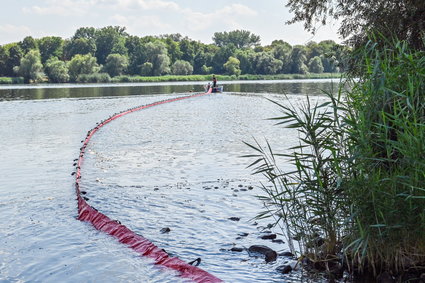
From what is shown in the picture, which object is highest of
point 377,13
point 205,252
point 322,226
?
point 377,13

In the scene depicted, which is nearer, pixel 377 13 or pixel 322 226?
pixel 322 226

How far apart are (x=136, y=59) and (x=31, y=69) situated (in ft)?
124

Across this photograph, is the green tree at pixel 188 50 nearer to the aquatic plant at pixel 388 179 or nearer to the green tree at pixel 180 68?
the green tree at pixel 180 68

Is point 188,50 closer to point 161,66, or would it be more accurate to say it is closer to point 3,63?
point 161,66

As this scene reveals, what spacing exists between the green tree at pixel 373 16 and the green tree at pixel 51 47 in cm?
17435

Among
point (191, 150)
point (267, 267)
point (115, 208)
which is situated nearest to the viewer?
point (267, 267)

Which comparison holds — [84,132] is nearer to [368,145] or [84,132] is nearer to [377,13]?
[377,13]

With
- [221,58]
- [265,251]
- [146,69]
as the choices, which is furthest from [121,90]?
[221,58]

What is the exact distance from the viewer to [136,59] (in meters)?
162

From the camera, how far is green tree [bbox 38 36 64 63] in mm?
181625

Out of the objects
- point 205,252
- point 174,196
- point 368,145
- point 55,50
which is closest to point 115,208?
point 174,196

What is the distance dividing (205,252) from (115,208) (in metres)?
3.52

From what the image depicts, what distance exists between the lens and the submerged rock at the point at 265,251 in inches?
316

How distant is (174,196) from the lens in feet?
41.1
